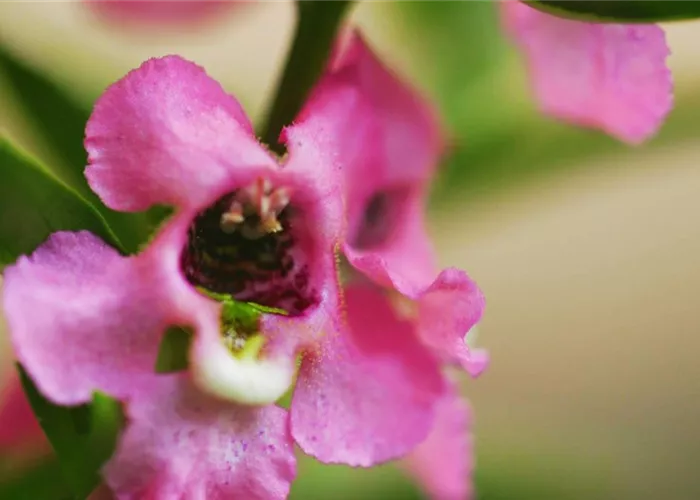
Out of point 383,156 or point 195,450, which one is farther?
point 383,156

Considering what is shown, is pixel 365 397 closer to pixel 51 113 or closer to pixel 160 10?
pixel 51 113

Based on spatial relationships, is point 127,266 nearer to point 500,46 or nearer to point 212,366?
point 212,366

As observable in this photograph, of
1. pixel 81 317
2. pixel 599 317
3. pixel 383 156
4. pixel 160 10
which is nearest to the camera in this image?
pixel 81 317

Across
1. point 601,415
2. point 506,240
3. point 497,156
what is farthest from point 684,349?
point 497,156

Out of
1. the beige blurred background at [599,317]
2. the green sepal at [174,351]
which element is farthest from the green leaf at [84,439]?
the beige blurred background at [599,317]

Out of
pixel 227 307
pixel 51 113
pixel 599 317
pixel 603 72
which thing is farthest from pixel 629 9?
pixel 599 317

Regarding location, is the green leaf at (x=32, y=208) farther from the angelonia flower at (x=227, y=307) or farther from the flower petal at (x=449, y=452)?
the flower petal at (x=449, y=452)

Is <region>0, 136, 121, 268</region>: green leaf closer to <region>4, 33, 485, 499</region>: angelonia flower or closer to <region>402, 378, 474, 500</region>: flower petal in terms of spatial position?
<region>4, 33, 485, 499</region>: angelonia flower
